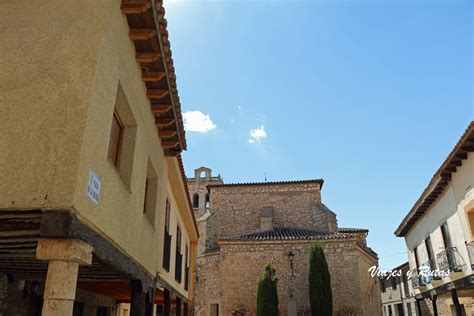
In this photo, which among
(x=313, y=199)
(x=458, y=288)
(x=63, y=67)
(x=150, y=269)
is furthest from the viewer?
(x=313, y=199)

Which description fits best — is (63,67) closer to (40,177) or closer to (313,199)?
(40,177)

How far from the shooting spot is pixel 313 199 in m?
24.4

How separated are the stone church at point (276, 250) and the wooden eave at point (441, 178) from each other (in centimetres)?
452

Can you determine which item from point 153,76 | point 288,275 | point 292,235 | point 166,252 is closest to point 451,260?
point 166,252

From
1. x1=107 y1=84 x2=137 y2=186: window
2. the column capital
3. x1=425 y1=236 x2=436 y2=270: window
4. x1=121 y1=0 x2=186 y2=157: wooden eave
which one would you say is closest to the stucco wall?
the column capital

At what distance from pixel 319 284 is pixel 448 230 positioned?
7.44 meters

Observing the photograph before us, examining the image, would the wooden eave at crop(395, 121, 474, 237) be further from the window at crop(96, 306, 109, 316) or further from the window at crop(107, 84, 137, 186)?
the window at crop(96, 306, 109, 316)

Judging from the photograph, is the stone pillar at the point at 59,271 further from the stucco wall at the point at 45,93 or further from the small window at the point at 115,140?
the small window at the point at 115,140

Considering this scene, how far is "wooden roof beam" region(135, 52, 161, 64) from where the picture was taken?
5148 millimetres

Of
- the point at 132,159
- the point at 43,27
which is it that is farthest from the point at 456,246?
the point at 43,27

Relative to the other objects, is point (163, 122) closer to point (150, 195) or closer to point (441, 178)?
point (150, 195)

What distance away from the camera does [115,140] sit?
497 cm

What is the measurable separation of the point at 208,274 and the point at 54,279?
19804mm

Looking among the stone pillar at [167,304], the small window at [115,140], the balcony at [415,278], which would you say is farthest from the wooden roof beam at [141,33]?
the balcony at [415,278]
